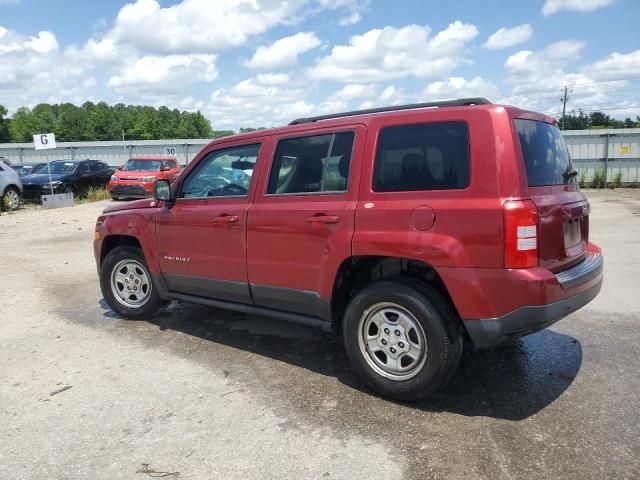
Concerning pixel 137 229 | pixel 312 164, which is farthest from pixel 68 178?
pixel 312 164

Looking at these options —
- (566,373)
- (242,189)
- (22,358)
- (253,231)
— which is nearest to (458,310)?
(566,373)

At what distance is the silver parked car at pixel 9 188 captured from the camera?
632 inches

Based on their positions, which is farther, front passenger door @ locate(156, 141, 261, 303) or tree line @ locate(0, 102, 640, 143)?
tree line @ locate(0, 102, 640, 143)

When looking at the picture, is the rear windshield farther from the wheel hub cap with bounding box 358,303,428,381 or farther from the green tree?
the green tree

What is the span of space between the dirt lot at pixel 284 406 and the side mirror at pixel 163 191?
1317 mm

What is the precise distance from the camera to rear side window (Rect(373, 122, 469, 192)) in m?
3.23

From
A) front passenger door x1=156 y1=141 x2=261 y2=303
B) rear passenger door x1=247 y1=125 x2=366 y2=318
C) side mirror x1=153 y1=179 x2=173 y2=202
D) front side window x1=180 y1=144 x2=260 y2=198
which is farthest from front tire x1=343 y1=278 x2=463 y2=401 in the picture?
side mirror x1=153 y1=179 x2=173 y2=202

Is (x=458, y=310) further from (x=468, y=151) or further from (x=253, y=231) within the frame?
(x=253, y=231)

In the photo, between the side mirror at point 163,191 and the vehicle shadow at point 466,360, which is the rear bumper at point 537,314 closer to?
the vehicle shadow at point 466,360

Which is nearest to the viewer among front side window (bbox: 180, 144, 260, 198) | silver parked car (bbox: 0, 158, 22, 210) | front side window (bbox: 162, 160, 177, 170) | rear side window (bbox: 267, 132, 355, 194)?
rear side window (bbox: 267, 132, 355, 194)

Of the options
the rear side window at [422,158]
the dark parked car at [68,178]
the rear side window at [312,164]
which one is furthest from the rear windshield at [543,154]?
the dark parked car at [68,178]

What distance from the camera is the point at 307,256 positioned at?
3828 millimetres

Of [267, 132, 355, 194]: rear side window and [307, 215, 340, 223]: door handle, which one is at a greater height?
[267, 132, 355, 194]: rear side window

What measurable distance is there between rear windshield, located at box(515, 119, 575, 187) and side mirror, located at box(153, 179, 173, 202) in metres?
3.13
